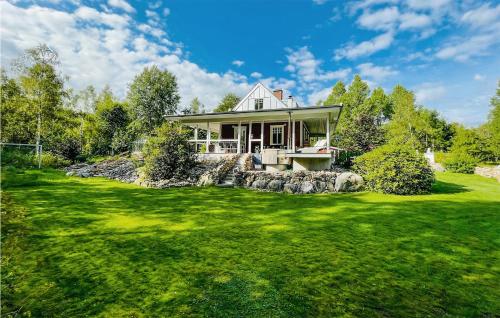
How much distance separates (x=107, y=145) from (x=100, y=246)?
3405 cm

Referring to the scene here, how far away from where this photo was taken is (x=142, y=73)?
1458 inches

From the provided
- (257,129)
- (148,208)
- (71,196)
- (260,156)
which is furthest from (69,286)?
(257,129)

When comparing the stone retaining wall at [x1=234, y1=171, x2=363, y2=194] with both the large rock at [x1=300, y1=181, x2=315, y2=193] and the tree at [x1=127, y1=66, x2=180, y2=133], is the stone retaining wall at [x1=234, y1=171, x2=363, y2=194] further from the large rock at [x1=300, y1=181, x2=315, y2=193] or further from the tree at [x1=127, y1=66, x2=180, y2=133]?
the tree at [x1=127, y1=66, x2=180, y2=133]

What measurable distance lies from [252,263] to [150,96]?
123 feet

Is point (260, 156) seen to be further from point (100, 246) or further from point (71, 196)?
point (100, 246)

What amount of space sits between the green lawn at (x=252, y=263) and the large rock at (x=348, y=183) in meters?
4.55

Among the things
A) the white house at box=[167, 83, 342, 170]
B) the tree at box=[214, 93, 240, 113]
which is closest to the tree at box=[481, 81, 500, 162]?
the white house at box=[167, 83, 342, 170]

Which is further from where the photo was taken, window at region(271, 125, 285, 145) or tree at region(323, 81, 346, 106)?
tree at region(323, 81, 346, 106)

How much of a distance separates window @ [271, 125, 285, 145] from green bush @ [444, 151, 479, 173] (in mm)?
16485

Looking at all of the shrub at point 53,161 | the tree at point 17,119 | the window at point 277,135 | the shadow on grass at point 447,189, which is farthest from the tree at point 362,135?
the tree at point 17,119

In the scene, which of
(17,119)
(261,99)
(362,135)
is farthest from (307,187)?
(17,119)

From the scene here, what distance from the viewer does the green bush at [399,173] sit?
11.4 metres

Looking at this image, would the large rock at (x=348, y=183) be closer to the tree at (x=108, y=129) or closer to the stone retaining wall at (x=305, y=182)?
the stone retaining wall at (x=305, y=182)

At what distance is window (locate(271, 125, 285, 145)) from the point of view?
2230 centimetres
